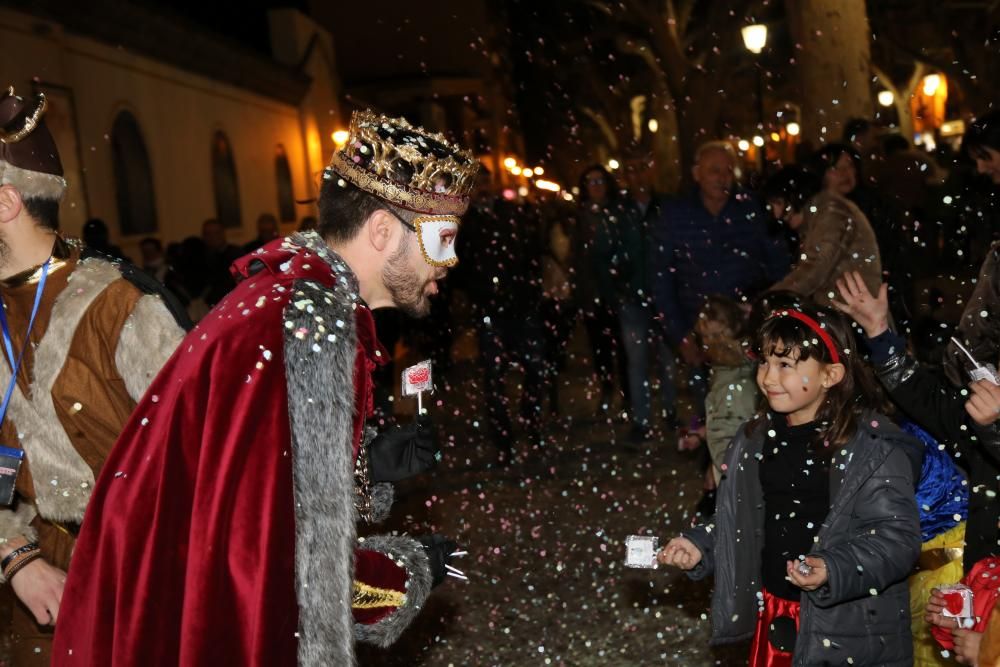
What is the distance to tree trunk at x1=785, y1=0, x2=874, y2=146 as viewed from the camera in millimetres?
11234

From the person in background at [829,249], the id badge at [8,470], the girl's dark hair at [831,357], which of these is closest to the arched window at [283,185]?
the person in background at [829,249]

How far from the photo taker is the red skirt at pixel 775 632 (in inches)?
135

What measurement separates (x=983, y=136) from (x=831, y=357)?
6.79ft

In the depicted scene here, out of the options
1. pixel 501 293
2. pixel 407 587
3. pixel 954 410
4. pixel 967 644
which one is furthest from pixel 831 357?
pixel 501 293

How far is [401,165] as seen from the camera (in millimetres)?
2602

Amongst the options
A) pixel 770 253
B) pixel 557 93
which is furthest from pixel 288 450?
pixel 557 93

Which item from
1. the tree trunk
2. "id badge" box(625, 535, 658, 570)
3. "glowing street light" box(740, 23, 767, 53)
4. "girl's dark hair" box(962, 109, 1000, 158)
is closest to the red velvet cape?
"id badge" box(625, 535, 658, 570)

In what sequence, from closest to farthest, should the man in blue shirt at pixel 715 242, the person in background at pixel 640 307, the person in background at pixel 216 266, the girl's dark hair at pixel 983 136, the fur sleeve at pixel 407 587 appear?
the fur sleeve at pixel 407 587 < the girl's dark hair at pixel 983 136 < the man in blue shirt at pixel 715 242 < the person in background at pixel 640 307 < the person in background at pixel 216 266

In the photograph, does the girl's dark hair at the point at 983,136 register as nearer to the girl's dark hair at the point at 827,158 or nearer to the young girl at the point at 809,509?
the girl's dark hair at the point at 827,158

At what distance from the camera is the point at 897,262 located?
6.73 meters

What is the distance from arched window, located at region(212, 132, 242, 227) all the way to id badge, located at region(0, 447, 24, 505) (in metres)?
17.9

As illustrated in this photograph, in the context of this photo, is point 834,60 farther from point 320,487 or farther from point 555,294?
point 320,487

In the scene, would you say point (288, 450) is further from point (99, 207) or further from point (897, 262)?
point (99, 207)

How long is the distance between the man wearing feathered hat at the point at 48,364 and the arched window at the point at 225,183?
17.7 m
